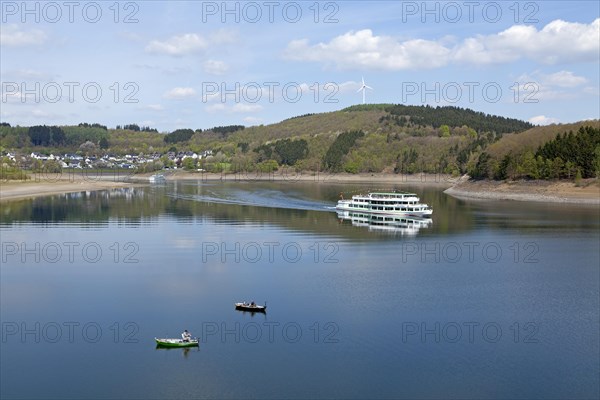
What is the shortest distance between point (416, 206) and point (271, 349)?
260 feet

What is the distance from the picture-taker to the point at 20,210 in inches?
4744

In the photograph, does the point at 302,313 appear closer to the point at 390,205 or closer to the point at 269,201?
the point at 390,205

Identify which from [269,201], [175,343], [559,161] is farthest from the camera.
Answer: [559,161]

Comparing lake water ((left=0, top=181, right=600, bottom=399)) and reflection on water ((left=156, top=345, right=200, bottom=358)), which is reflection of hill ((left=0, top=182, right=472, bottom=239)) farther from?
reflection on water ((left=156, top=345, right=200, bottom=358))

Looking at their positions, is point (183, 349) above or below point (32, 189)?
below

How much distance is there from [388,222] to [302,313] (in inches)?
2533

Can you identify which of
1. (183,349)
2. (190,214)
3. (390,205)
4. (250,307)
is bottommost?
(183,349)

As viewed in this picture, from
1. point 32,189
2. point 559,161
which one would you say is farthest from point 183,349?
point 32,189

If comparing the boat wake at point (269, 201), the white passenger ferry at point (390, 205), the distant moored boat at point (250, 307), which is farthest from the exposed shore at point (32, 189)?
the distant moored boat at point (250, 307)

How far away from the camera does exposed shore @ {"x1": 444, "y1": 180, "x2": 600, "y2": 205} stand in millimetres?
140500

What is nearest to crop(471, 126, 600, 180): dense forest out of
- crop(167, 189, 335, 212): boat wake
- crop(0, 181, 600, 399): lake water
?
crop(167, 189, 335, 212): boat wake

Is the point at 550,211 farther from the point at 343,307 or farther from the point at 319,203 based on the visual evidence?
the point at 343,307

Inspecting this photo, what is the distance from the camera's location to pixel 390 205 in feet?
383

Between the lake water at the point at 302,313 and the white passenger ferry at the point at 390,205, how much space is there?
22455mm
